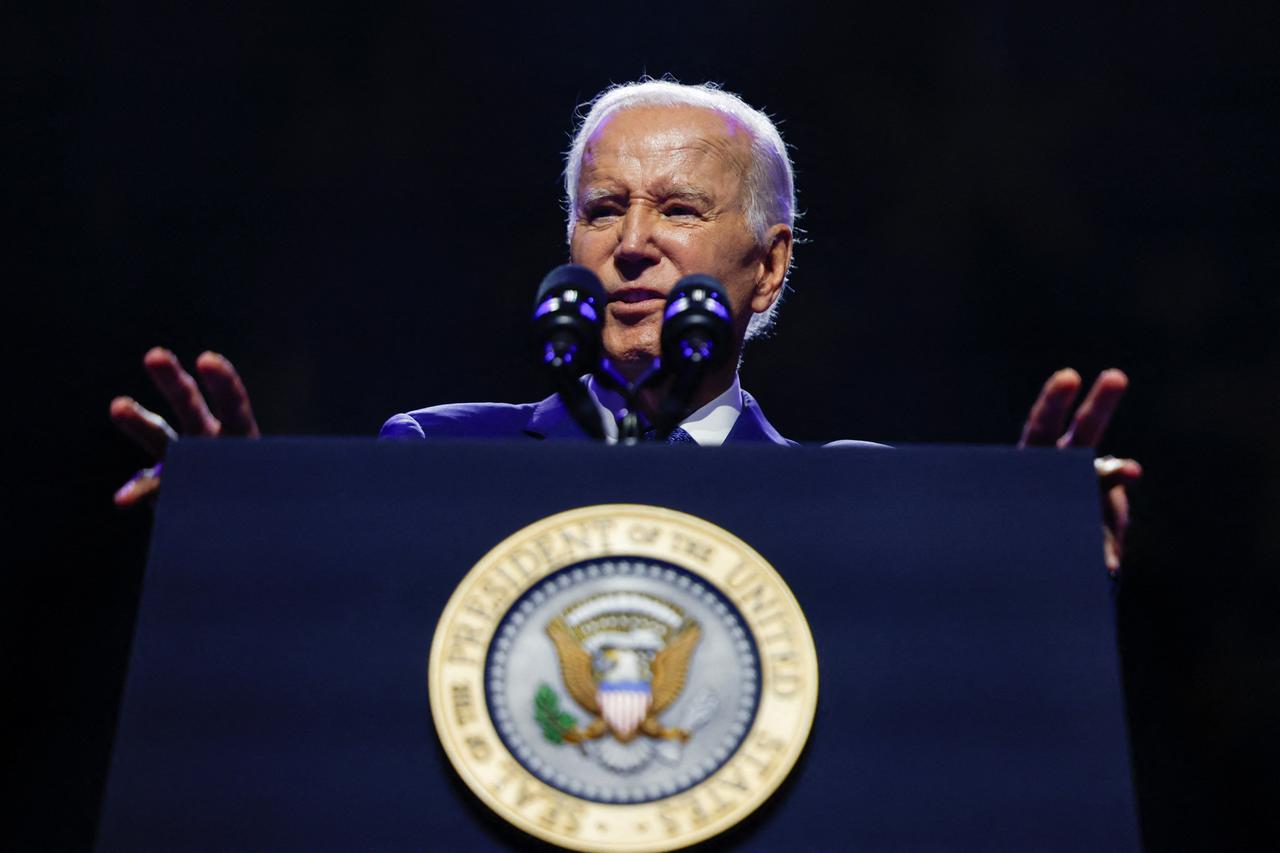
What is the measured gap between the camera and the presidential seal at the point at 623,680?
2.90 feet

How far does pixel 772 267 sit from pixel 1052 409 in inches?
42.3

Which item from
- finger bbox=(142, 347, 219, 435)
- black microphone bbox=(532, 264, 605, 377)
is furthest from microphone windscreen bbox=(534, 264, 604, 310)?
finger bbox=(142, 347, 219, 435)

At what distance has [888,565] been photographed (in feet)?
3.19

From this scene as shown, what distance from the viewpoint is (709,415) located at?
6.31ft

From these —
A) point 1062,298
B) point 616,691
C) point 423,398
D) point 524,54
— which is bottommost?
point 616,691

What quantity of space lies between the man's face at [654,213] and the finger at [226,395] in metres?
0.80

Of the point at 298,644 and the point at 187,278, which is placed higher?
the point at 187,278

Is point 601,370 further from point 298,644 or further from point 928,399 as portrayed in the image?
point 928,399

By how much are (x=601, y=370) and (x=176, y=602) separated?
1.44 feet

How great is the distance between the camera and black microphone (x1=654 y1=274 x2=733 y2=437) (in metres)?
1.11

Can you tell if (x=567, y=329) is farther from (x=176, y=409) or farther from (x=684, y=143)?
(x=684, y=143)

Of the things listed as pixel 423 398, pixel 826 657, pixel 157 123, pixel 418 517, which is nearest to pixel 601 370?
pixel 418 517

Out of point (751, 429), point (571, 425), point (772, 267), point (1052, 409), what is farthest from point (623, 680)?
point (772, 267)

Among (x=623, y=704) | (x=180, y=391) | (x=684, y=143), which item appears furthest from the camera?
(x=684, y=143)
